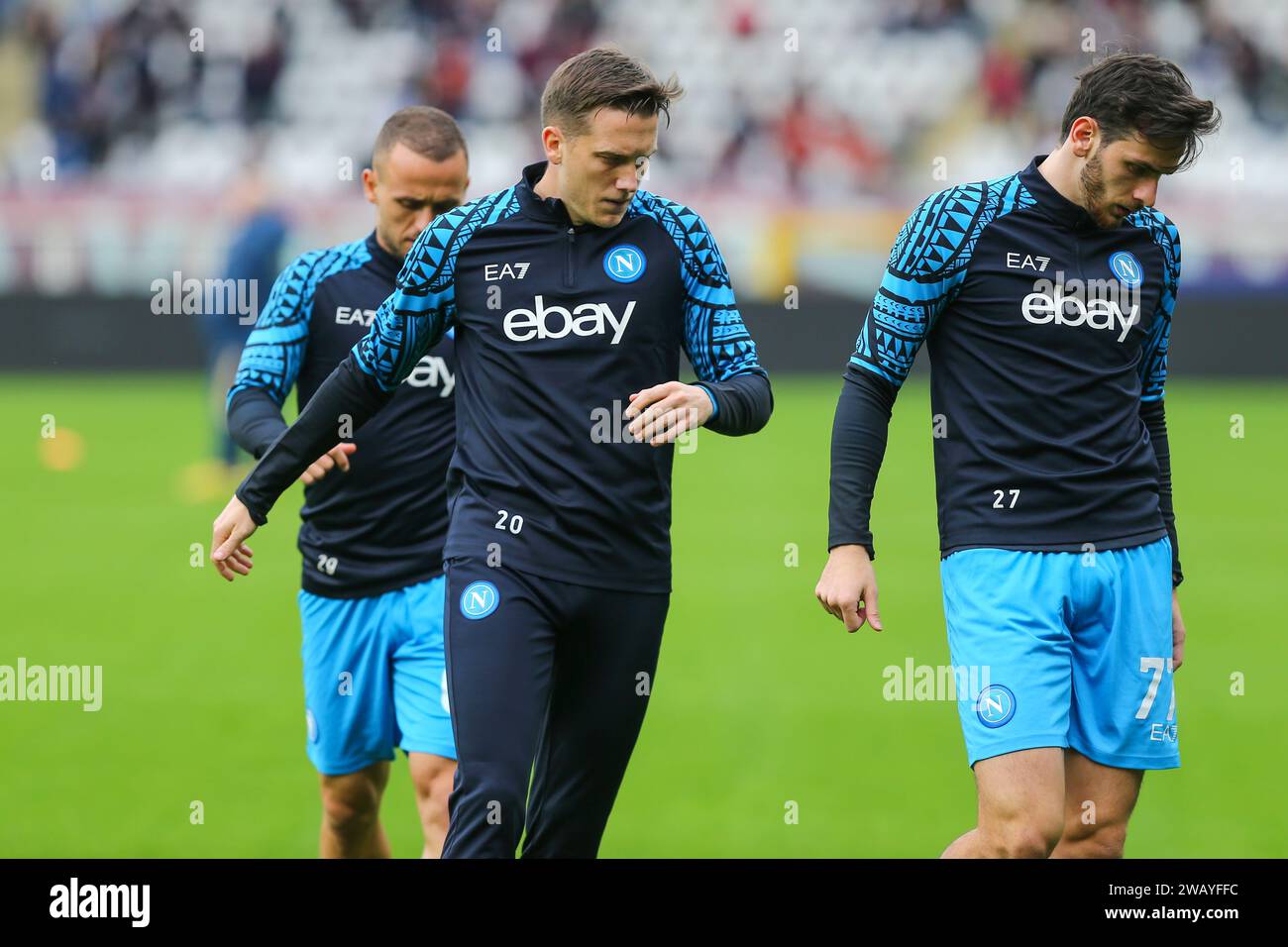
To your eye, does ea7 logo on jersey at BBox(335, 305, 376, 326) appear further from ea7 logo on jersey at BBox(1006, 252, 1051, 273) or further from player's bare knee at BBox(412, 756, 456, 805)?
ea7 logo on jersey at BBox(1006, 252, 1051, 273)

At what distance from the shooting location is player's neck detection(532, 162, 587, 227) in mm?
4277

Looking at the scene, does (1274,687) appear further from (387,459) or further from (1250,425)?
(1250,425)

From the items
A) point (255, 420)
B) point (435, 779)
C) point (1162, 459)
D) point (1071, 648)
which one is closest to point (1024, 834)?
point (1071, 648)

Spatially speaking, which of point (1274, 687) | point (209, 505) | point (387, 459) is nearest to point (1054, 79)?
point (209, 505)

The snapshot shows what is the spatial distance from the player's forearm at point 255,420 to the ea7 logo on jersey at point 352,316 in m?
0.34

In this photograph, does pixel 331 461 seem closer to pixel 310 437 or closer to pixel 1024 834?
pixel 310 437

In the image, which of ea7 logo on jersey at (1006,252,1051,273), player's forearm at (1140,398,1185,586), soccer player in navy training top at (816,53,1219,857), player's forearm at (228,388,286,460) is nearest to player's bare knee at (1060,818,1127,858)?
soccer player in navy training top at (816,53,1219,857)

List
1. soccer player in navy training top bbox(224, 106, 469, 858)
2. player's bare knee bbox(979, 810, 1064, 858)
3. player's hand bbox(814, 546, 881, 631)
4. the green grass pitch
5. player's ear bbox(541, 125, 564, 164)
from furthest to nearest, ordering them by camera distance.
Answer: the green grass pitch < soccer player in navy training top bbox(224, 106, 469, 858) < player's ear bbox(541, 125, 564, 164) < player's hand bbox(814, 546, 881, 631) < player's bare knee bbox(979, 810, 1064, 858)

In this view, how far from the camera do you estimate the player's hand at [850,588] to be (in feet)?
13.1

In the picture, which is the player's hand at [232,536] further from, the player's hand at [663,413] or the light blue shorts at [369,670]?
the player's hand at [663,413]

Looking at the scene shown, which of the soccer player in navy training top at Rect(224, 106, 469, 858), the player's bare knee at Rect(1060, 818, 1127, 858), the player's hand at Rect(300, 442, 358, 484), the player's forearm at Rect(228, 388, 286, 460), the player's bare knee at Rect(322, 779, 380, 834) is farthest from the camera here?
the player's bare knee at Rect(322, 779, 380, 834)

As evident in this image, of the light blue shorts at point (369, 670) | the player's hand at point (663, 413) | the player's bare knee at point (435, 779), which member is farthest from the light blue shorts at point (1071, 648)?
the light blue shorts at point (369, 670)

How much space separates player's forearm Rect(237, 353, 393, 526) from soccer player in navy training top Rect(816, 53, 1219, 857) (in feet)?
4.18

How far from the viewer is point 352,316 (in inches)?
199
